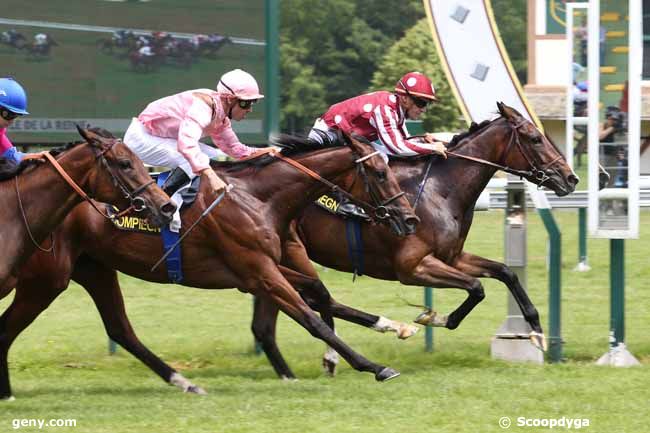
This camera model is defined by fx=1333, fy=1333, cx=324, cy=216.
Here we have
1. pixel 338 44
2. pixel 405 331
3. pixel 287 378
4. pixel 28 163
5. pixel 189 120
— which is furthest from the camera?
pixel 338 44

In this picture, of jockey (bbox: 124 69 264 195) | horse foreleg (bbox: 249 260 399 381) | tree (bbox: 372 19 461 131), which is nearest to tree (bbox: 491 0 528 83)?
tree (bbox: 372 19 461 131)

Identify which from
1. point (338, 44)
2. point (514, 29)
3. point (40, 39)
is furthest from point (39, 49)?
point (514, 29)

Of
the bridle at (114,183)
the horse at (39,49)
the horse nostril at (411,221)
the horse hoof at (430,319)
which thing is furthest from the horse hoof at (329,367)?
the horse at (39,49)

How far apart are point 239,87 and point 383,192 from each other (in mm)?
1018

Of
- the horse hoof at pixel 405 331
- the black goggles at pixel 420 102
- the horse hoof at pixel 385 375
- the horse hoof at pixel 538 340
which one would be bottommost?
the horse hoof at pixel 385 375

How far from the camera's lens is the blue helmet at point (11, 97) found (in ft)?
22.5

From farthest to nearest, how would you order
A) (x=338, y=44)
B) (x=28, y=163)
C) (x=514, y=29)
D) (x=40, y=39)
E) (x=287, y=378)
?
(x=514, y=29)
(x=338, y=44)
(x=40, y=39)
(x=287, y=378)
(x=28, y=163)

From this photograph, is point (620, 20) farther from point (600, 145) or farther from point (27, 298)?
point (27, 298)

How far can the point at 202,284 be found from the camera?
7.74 metres

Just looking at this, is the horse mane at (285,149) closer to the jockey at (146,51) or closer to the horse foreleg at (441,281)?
the horse foreleg at (441,281)

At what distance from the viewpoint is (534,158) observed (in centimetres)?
868

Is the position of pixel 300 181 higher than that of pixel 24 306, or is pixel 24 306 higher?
pixel 300 181

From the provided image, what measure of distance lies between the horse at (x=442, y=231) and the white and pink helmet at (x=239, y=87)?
110cm

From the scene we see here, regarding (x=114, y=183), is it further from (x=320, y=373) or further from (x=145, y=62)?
(x=145, y=62)
